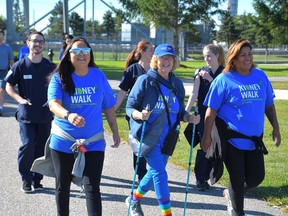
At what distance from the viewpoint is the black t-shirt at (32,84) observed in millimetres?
5848

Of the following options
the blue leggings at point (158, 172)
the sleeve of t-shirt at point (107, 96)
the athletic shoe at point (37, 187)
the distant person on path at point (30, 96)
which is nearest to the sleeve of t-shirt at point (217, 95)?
the blue leggings at point (158, 172)

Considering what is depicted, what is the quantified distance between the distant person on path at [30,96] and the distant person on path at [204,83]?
6.13 ft

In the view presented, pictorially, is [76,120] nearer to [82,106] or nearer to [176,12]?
[82,106]

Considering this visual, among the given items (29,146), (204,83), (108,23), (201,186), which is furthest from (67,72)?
(108,23)

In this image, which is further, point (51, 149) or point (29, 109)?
point (29, 109)

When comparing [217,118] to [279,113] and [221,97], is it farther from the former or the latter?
[279,113]

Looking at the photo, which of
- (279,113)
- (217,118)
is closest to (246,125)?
(217,118)

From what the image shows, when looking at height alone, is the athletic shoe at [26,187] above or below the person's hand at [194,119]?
below

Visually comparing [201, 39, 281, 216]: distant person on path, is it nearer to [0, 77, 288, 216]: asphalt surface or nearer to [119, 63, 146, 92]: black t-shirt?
[0, 77, 288, 216]: asphalt surface

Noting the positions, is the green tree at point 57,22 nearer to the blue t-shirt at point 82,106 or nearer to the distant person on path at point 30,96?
the distant person on path at point 30,96

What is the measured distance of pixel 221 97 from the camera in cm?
462

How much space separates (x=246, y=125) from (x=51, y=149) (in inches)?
74.7

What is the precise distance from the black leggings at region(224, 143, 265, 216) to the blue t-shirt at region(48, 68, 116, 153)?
4.40ft


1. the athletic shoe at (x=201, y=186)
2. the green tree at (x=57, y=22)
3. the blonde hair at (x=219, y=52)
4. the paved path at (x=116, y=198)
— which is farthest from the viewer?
the green tree at (x=57, y=22)
